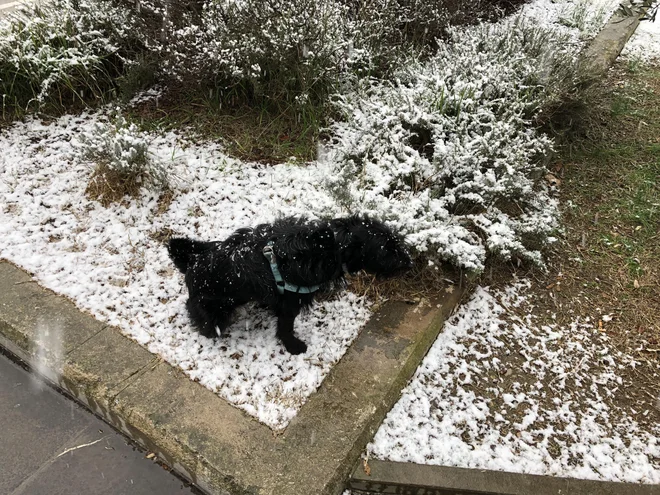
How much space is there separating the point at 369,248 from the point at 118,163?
6.83ft

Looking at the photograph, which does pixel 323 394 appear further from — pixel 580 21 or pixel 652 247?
pixel 580 21

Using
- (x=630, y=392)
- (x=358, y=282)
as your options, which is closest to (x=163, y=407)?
(x=358, y=282)

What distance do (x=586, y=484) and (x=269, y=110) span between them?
3.60 meters

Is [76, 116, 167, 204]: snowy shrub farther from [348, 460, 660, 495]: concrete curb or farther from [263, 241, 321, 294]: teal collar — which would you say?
[348, 460, 660, 495]: concrete curb

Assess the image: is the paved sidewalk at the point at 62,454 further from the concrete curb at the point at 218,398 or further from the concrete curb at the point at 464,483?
the concrete curb at the point at 464,483

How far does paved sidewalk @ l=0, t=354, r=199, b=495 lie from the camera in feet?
6.92

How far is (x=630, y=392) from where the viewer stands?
2.57 meters

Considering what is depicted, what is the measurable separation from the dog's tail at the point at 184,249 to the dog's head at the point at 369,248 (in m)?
0.78

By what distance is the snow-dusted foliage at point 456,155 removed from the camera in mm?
2947

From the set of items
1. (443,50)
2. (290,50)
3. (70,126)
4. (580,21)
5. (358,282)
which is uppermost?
(580,21)

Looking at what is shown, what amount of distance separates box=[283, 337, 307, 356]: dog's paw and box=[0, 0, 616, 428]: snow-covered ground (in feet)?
0.12

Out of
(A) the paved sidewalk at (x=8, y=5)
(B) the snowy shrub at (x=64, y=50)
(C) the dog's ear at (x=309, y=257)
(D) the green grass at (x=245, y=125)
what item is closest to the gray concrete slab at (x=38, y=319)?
(C) the dog's ear at (x=309, y=257)

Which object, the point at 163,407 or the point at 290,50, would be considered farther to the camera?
the point at 290,50

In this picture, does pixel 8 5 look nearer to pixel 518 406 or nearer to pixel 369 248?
pixel 369 248
